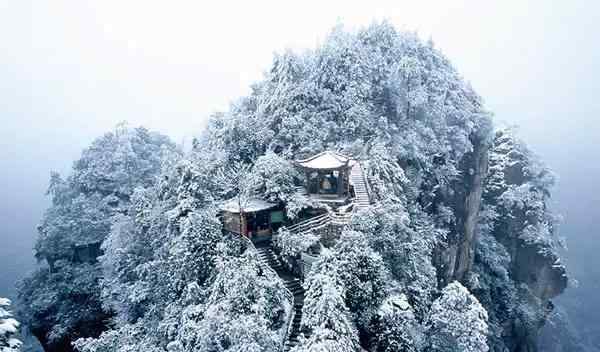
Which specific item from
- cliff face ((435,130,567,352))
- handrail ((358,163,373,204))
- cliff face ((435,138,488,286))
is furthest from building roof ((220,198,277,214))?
cliff face ((435,130,567,352))

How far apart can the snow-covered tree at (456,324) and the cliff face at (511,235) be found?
1192cm

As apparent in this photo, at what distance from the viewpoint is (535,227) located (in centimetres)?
3325

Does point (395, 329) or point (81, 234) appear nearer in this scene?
point (395, 329)

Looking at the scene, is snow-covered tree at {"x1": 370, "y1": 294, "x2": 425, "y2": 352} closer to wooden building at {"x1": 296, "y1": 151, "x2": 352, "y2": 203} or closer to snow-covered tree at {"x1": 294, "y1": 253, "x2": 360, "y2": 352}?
snow-covered tree at {"x1": 294, "y1": 253, "x2": 360, "y2": 352}

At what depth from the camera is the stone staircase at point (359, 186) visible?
22.0 metres

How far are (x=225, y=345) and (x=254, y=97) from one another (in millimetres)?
24384

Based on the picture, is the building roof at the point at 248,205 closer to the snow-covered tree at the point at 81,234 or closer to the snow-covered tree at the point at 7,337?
the snow-covered tree at the point at 7,337

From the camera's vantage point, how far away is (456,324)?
A: 15211 mm

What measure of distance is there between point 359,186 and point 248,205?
769cm

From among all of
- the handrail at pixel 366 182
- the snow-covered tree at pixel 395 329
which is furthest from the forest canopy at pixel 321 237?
the handrail at pixel 366 182

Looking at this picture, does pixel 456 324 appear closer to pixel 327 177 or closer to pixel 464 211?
pixel 327 177

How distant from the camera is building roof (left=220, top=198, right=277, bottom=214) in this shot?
781 inches

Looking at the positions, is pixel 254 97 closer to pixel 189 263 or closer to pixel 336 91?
pixel 336 91

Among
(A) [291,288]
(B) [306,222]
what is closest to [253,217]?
(B) [306,222]
